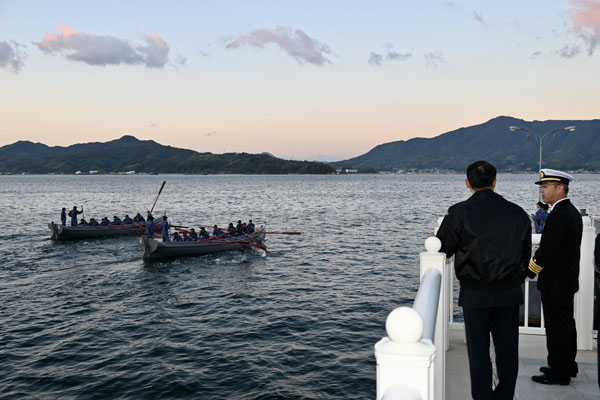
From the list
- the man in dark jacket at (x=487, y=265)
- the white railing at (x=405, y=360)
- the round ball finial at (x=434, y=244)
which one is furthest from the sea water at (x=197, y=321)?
the white railing at (x=405, y=360)

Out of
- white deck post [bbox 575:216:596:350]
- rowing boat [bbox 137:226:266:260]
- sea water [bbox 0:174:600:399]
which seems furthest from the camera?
rowing boat [bbox 137:226:266:260]

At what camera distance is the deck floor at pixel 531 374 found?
4.63m

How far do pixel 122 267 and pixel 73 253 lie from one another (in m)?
7.46

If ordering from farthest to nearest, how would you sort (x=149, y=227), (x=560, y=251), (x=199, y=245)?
1. (x=199, y=245)
2. (x=149, y=227)
3. (x=560, y=251)

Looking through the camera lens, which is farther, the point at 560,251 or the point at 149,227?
the point at 149,227

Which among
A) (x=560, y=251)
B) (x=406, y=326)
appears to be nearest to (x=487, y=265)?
(x=560, y=251)

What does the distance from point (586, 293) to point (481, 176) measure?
3.30 metres

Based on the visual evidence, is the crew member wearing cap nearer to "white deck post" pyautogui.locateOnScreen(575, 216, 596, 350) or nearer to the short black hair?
"white deck post" pyautogui.locateOnScreen(575, 216, 596, 350)

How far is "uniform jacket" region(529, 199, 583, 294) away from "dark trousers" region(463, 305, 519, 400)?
0.86m

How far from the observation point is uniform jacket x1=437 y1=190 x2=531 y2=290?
3299 millimetres

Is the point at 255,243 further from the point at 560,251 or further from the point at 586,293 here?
the point at 560,251

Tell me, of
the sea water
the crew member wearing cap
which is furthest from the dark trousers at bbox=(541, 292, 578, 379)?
the sea water

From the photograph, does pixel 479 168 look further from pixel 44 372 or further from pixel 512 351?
pixel 44 372

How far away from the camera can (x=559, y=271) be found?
4527 mm
